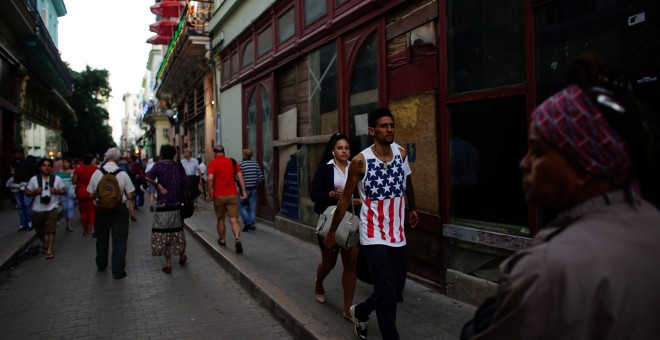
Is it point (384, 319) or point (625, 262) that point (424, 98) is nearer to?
point (384, 319)

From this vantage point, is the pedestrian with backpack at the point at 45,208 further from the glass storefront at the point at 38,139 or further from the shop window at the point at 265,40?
the glass storefront at the point at 38,139

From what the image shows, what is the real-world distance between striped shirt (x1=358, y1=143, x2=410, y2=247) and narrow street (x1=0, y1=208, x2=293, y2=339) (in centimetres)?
159

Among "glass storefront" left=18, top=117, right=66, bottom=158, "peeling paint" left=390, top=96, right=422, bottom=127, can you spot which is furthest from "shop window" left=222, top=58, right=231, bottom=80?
"peeling paint" left=390, top=96, right=422, bottom=127

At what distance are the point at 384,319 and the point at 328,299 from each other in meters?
1.88

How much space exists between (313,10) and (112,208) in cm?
492

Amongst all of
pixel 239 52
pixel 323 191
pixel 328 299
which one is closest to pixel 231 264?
pixel 328 299

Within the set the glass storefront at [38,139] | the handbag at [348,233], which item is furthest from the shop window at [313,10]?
the glass storefront at [38,139]

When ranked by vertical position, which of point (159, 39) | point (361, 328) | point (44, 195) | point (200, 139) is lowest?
point (361, 328)

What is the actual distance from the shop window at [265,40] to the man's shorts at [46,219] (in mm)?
5543

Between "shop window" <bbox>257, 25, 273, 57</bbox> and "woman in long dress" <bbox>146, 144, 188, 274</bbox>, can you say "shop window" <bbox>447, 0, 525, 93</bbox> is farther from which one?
"shop window" <bbox>257, 25, 273, 57</bbox>

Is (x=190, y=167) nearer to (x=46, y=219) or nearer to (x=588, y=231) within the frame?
(x=46, y=219)

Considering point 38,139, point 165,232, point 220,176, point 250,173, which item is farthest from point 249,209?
point 38,139

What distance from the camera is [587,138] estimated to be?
1.24m

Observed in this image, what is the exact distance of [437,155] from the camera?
18.2 ft
